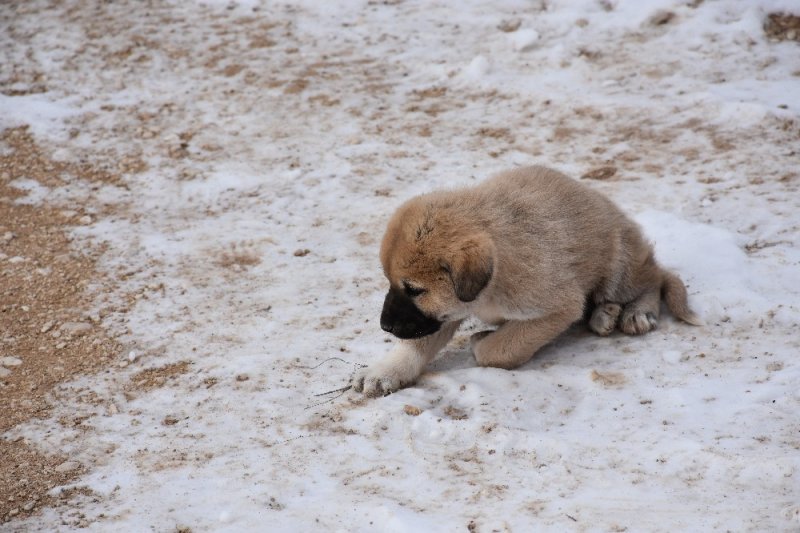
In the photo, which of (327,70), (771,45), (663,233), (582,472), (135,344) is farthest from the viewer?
(327,70)

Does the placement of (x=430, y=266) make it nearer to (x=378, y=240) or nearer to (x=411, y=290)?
(x=411, y=290)

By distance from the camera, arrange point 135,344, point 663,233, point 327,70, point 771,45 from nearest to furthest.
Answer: point 135,344 < point 663,233 < point 771,45 < point 327,70

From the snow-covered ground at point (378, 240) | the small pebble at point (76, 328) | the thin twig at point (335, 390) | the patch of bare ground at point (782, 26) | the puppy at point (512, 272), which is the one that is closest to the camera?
the snow-covered ground at point (378, 240)

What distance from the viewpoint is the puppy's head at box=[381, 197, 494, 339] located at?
4.35 meters

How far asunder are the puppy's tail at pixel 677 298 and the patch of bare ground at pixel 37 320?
3.25 meters

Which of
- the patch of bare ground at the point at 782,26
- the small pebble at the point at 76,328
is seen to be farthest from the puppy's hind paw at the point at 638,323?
the patch of bare ground at the point at 782,26

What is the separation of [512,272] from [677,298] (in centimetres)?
114

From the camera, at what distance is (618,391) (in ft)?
14.6

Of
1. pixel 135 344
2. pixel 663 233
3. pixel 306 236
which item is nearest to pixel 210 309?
pixel 135 344

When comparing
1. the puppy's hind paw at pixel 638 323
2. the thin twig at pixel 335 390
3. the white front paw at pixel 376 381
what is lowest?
the thin twig at pixel 335 390

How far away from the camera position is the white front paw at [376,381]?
4586 mm

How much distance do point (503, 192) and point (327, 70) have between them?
4.29m

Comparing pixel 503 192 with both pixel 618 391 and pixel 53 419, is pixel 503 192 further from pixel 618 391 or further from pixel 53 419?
pixel 53 419

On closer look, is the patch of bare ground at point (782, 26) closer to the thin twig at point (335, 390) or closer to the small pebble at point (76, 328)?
the thin twig at point (335, 390)
